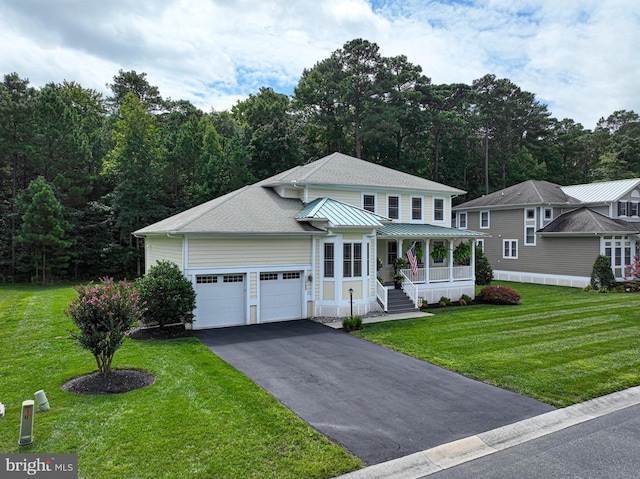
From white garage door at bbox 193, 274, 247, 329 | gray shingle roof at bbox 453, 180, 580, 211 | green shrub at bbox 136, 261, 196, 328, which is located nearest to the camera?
green shrub at bbox 136, 261, 196, 328

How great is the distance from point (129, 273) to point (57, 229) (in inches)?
249

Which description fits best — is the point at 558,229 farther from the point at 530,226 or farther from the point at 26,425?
the point at 26,425

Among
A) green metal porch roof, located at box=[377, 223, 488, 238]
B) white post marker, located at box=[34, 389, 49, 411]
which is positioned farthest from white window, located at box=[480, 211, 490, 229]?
white post marker, located at box=[34, 389, 49, 411]

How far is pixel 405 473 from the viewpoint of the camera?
5.90 meters

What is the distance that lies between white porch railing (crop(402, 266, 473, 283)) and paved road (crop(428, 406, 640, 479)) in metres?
12.3

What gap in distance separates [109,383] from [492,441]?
24.9ft

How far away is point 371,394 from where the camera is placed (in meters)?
8.88

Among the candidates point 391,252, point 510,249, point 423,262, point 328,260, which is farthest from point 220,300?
point 510,249

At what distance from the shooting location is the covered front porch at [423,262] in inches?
763

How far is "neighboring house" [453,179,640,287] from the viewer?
85.0 feet

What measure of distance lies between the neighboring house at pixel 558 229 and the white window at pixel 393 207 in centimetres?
808

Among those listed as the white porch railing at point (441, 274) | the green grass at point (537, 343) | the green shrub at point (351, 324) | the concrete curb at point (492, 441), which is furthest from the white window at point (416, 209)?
the concrete curb at point (492, 441)

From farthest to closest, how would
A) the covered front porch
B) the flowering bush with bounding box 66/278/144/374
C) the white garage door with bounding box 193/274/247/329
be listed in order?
the covered front porch
the white garage door with bounding box 193/274/247/329
the flowering bush with bounding box 66/278/144/374

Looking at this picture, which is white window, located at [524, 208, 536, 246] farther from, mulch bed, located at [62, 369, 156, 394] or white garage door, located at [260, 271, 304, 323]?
mulch bed, located at [62, 369, 156, 394]
